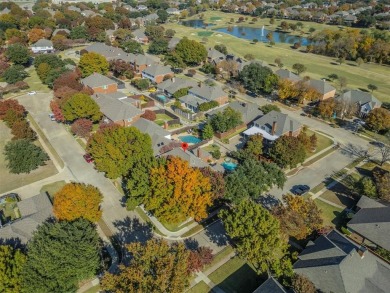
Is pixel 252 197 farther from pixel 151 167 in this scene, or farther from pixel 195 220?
pixel 151 167

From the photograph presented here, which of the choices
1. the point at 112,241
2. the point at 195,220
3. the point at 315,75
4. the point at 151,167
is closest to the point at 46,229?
the point at 112,241

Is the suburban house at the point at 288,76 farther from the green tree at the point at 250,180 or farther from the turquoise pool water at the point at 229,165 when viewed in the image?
the green tree at the point at 250,180

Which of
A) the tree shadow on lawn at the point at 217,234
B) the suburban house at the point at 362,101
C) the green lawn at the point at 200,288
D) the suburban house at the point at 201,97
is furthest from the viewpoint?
the suburban house at the point at 201,97

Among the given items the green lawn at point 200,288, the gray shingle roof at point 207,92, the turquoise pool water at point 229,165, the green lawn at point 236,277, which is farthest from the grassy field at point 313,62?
the green lawn at point 200,288

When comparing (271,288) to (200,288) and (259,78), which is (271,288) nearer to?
(200,288)

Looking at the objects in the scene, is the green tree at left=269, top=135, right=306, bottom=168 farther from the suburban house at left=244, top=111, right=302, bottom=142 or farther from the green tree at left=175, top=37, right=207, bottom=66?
the green tree at left=175, top=37, right=207, bottom=66

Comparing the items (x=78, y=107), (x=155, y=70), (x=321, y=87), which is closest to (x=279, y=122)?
(x=321, y=87)
